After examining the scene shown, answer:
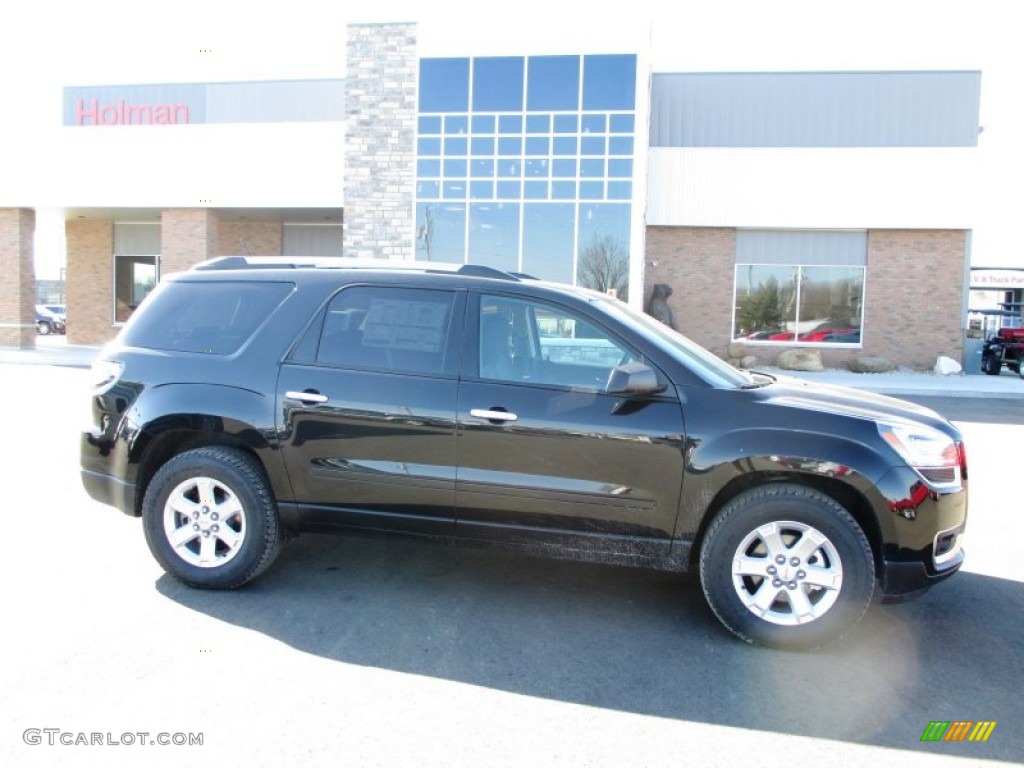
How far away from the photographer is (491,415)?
3996mm

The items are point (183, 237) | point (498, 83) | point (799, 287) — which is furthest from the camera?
point (183, 237)

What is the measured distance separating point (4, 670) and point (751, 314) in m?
21.2

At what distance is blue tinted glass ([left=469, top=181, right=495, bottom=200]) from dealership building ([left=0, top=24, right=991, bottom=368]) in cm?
6

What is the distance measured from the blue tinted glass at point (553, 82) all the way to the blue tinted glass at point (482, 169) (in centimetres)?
183

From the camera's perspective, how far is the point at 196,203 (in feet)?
73.2

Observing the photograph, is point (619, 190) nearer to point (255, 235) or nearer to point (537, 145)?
point (537, 145)

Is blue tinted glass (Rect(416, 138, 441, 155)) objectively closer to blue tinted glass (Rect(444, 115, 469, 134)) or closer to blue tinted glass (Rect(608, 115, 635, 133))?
blue tinted glass (Rect(444, 115, 469, 134))

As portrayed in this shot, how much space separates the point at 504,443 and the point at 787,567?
149cm

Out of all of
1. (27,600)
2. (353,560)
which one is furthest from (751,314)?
(27,600)

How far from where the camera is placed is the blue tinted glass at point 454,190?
20062 millimetres

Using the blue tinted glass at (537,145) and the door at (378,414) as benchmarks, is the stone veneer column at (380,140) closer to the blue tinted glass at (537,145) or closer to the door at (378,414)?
the blue tinted glass at (537,145)

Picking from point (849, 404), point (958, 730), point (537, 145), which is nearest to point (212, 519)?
point (849, 404)

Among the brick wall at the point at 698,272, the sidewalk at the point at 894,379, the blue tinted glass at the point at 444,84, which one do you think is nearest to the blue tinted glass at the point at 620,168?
the brick wall at the point at 698,272

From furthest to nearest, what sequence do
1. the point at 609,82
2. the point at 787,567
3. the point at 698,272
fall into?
1. the point at 698,272
2. the point at 609,82
3. the point at 787,567
